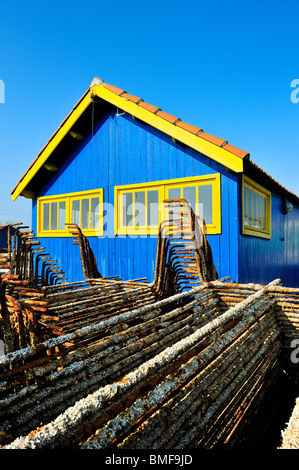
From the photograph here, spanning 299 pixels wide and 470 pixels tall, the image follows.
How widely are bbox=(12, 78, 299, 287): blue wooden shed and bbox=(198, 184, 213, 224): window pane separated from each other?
0.02 metres

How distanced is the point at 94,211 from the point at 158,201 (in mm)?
2063

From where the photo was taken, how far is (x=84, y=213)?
827 centimetres

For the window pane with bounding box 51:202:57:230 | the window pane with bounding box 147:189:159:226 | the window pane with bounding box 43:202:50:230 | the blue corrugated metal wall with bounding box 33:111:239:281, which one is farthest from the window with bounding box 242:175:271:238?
the window pane with bounding box 43:202:50:230

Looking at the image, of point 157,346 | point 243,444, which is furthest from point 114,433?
point 243,444

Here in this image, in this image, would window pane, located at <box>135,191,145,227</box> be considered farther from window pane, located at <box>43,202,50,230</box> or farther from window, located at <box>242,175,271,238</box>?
window pane, located at <box>43,202,50,230</box>

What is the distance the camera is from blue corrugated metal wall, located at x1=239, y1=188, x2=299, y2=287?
20.6 ft

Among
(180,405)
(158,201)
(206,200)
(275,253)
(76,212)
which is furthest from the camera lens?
(275,253)

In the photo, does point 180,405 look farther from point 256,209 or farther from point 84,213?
point 84,213

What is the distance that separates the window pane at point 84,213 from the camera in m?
8.19

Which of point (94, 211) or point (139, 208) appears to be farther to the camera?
point (94, 211)

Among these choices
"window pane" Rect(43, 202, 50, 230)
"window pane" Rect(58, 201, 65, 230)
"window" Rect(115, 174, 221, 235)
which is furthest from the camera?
"window pane" Rect(43, 202, 50, 230)

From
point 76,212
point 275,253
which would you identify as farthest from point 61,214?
point 275,253

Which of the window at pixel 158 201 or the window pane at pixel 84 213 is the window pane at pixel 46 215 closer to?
the window pane at pixel 84 213

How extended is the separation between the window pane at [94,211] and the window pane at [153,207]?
5.36ft
